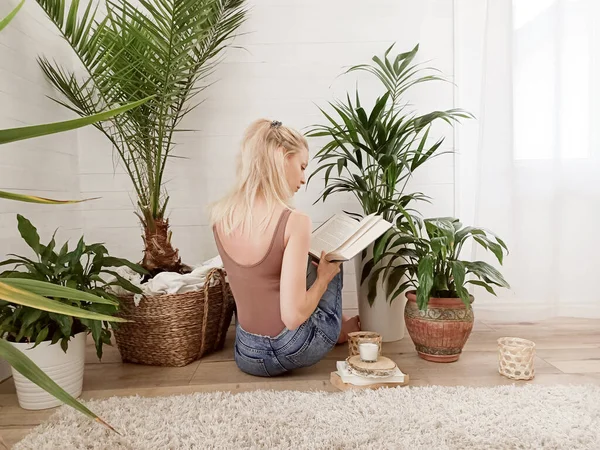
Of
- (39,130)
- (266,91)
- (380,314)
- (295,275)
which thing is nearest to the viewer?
(39,130)

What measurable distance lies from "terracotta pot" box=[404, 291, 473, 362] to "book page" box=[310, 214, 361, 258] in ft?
1.33

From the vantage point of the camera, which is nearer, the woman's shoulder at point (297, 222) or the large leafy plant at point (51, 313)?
the large leafy plant at point (51, 313)

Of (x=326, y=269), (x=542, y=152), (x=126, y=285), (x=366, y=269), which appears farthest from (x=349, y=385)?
(x=542, y=152)

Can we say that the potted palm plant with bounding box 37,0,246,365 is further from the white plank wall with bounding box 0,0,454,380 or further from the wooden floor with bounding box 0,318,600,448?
the white plank wall with bounding box 0,0,454,380

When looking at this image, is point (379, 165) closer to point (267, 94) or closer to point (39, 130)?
point (267, 94)

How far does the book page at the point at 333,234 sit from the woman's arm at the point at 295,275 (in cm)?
19

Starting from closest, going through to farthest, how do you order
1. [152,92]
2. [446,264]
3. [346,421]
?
[346,421]
[446,264]
[152,92]

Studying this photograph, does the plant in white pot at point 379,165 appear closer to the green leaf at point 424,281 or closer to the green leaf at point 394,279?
the green leaf at point 394,279

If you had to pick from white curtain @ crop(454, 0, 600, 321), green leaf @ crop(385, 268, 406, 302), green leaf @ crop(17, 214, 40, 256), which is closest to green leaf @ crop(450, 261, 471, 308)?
green leaf @ crop(385, 268, 406, 302)

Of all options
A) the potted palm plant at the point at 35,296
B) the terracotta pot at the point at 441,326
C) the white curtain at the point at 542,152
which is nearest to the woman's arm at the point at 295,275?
the terracotta pot at the point at 441,326

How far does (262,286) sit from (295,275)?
167 mm

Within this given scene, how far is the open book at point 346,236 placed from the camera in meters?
1.76

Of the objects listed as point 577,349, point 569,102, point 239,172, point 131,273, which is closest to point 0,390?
point 131,273

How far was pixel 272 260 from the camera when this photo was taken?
172 cm
